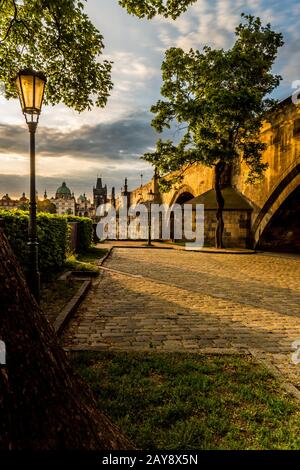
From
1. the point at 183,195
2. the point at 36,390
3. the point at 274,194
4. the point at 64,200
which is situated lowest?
the point at 36,390

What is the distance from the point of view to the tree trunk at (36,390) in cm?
132

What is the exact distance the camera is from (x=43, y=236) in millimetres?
8766

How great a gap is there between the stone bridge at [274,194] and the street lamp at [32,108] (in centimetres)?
1436

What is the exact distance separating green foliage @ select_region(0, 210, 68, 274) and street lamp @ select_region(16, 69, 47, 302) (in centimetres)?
129

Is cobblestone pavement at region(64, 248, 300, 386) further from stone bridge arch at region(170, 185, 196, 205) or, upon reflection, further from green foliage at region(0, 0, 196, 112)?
stone bridge arch at region(170, 185, 196, 205)

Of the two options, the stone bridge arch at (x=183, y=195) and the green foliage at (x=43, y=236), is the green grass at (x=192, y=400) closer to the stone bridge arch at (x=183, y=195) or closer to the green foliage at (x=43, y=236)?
the green foliage at (x=43, y=236)

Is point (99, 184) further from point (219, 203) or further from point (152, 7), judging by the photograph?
point (152, 7)

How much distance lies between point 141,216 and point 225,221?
19.2 metres

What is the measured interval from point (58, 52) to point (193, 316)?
6.33m

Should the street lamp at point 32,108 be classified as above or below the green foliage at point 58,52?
below

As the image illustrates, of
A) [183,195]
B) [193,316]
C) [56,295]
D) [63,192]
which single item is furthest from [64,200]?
[193,316]

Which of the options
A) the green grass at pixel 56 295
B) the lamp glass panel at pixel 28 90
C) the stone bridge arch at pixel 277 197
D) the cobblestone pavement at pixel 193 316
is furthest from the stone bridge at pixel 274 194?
the lamp glass panel at pixel 28 90

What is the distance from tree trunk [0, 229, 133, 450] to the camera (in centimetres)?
132

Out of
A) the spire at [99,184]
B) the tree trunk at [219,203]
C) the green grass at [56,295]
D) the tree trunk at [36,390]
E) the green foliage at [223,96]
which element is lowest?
the green grass at [56,295]
